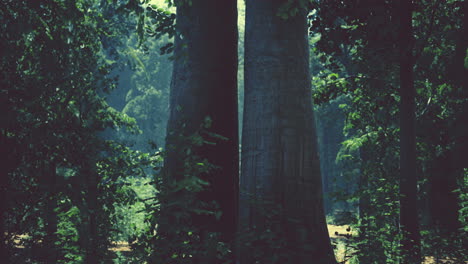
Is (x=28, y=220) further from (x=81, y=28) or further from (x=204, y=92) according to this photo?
(x=81, y=28)

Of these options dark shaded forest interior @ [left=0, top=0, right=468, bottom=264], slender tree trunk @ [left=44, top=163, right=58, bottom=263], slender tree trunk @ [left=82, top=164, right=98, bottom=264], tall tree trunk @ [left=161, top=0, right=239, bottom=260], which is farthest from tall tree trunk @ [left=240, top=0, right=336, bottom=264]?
slender tree trunk @ [left=44, top=163, right=58, bottom=263]


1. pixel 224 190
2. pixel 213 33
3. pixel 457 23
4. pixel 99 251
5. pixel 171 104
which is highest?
pixel 457 23

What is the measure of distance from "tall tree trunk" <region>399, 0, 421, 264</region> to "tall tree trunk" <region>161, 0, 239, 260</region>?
380 centimetres

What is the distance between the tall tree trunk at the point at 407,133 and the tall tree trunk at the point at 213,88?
12.5 feet

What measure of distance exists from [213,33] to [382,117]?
7835 millimetres

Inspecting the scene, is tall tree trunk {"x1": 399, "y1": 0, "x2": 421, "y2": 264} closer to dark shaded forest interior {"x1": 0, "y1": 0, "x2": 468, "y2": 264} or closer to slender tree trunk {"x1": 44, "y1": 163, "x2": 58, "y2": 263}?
dark shaded forest interior {"x1": 0, "y1": 0, "x2": 468, "y2": 264}

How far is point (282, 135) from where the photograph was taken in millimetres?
6598

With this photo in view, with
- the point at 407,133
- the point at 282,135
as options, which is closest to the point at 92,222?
the point at 282,135

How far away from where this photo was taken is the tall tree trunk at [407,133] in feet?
30.0

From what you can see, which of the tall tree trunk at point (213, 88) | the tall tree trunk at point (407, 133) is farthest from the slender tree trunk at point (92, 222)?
the tall tree trunk at point (407, 133)

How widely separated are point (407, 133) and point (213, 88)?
4727mm

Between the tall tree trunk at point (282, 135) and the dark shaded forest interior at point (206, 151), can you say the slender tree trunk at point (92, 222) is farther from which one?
the tall tree trunk at point (282, 135)

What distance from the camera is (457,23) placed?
442 inches

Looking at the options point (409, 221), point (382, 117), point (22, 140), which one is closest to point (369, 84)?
point (382, 117)
